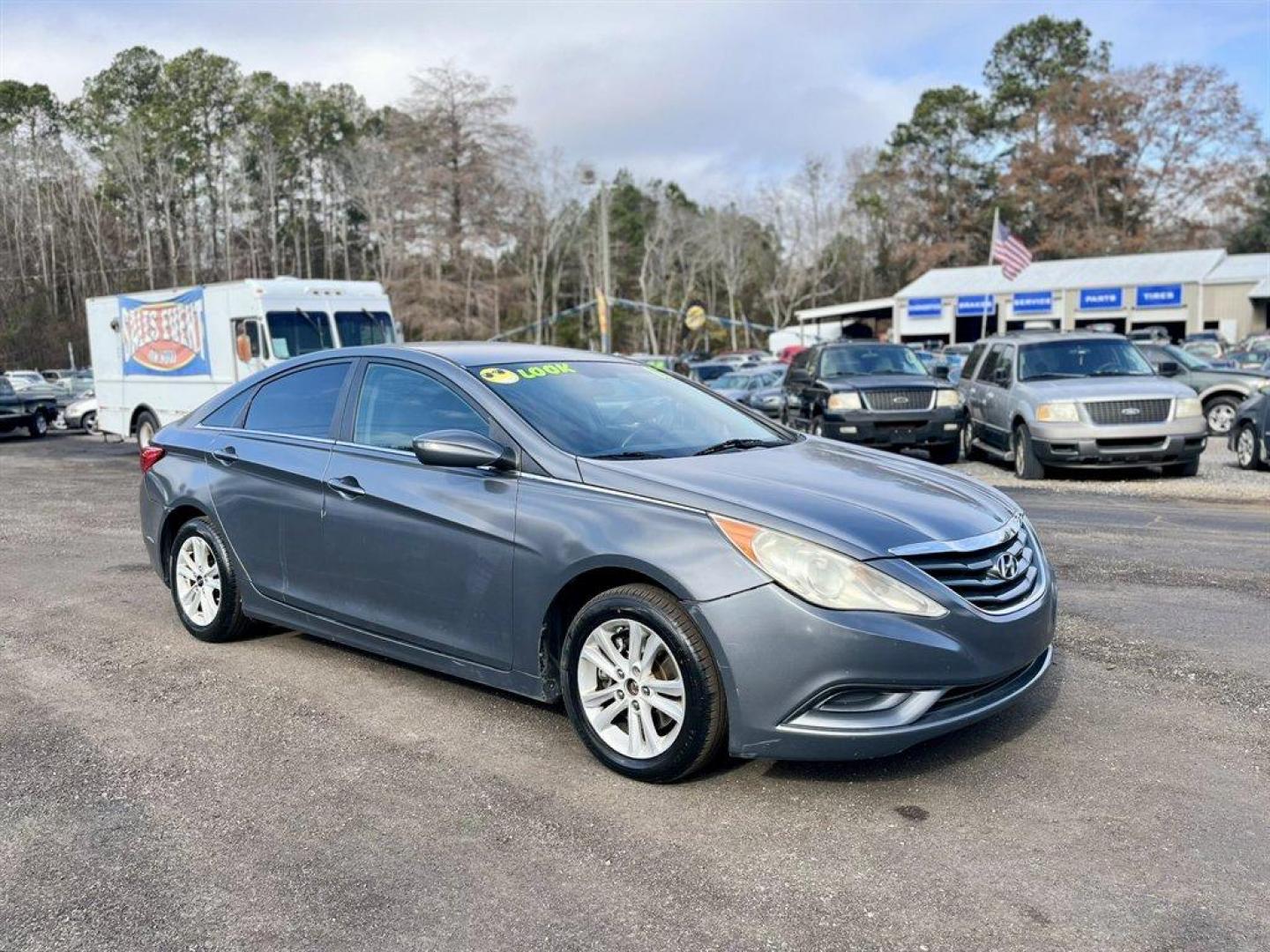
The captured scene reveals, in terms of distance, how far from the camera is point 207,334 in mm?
18031

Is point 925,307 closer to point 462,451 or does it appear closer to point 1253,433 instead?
point 1253,433

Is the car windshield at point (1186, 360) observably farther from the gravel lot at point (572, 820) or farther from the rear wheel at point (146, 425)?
the rear wheel at point (146, 425)

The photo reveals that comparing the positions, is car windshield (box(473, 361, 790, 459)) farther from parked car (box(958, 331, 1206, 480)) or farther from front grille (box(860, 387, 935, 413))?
front grille (box(860, 387, 935, 413))

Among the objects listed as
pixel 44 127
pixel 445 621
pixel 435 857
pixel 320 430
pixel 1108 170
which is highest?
pixel 44 127

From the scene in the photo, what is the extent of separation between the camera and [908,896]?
10.4 ft

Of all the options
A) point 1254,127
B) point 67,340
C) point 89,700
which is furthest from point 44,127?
point 89,700

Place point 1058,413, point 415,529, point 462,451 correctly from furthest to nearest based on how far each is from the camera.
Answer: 1. point 1058,413
2. point 415,529
3. point 462,451

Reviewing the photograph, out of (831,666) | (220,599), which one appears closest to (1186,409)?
(831,666)

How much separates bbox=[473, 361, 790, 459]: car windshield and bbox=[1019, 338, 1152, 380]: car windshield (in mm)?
8996

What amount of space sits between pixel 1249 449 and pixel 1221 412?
19.4 feet

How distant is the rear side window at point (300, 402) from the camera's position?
17.7ft

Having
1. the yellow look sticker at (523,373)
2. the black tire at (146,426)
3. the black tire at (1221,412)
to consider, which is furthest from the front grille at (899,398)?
the black tire at (146,426)

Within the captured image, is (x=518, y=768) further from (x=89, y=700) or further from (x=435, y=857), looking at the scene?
(x=89, y=700)

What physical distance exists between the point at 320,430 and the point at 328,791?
197 cm
